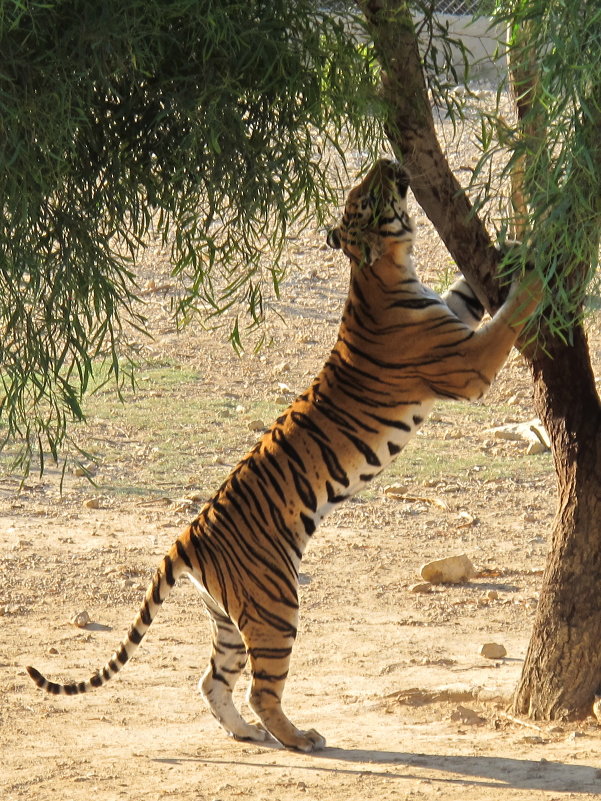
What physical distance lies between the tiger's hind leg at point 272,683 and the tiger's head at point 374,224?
5.44 ft

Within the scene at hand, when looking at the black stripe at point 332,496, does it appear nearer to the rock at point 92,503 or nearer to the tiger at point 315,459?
the tiger at point 315,459

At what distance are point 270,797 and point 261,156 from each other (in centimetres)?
236

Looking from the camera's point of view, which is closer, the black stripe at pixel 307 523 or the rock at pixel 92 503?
the black stripe at pixel 307 523

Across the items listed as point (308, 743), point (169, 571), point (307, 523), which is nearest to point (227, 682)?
point (308, 743)

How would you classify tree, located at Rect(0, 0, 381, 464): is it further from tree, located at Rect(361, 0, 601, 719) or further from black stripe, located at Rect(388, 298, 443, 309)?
black stripe, located at Rect(388, 298, 443, 309)

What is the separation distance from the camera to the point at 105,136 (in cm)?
434

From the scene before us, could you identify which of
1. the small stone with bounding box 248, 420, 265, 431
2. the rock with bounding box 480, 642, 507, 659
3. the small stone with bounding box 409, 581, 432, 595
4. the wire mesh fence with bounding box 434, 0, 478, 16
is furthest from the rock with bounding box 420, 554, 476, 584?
the small stone with bounding box 248, 420, 265, 431

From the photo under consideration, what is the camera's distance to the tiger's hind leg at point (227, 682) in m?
5.54

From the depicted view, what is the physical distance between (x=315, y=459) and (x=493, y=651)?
182 cm

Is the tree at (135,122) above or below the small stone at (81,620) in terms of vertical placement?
above

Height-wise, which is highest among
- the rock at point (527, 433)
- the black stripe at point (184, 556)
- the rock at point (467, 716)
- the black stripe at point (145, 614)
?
the rock at point (527, 433)

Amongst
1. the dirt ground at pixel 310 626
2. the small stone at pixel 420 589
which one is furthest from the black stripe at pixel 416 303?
the small stone at pixel 420 589

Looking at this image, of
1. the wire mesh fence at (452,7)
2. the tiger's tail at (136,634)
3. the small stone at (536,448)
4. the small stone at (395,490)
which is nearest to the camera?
the tiger's tail at (136,634)

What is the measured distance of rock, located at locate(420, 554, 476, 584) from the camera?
7801mm
